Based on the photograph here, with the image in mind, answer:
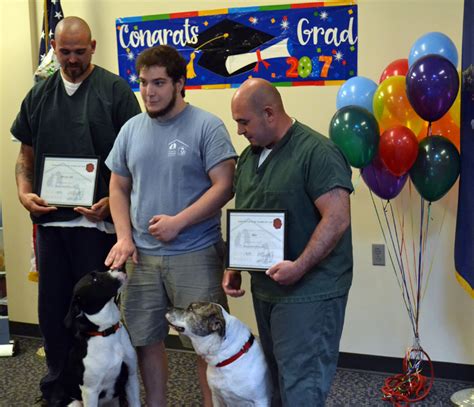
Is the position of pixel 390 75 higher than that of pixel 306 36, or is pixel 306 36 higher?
pixel 306 36

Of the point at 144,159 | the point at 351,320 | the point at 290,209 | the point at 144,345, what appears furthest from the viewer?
the point at 351,320

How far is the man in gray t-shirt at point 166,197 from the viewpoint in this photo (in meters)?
2.28

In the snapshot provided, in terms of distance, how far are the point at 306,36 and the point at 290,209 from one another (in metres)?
1.48

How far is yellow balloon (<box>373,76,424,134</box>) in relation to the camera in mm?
2578

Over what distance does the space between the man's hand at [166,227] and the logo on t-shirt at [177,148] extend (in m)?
0.23

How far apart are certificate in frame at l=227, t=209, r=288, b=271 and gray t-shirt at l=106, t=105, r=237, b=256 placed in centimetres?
28

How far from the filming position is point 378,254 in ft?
10.7

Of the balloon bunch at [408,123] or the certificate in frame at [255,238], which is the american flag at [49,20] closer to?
the balloon bunch at [408,123]

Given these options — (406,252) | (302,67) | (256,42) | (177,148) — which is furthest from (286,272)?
(256,42)

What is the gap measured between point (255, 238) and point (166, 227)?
0.38m

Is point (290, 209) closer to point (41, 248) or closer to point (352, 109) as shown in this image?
point (352, 109)

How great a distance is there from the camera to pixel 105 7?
3596 millimetres

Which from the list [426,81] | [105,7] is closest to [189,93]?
[105,7]

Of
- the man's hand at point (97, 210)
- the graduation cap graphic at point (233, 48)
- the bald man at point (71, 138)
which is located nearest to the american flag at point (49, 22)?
the graduation cap graphic at point (233, 48)
